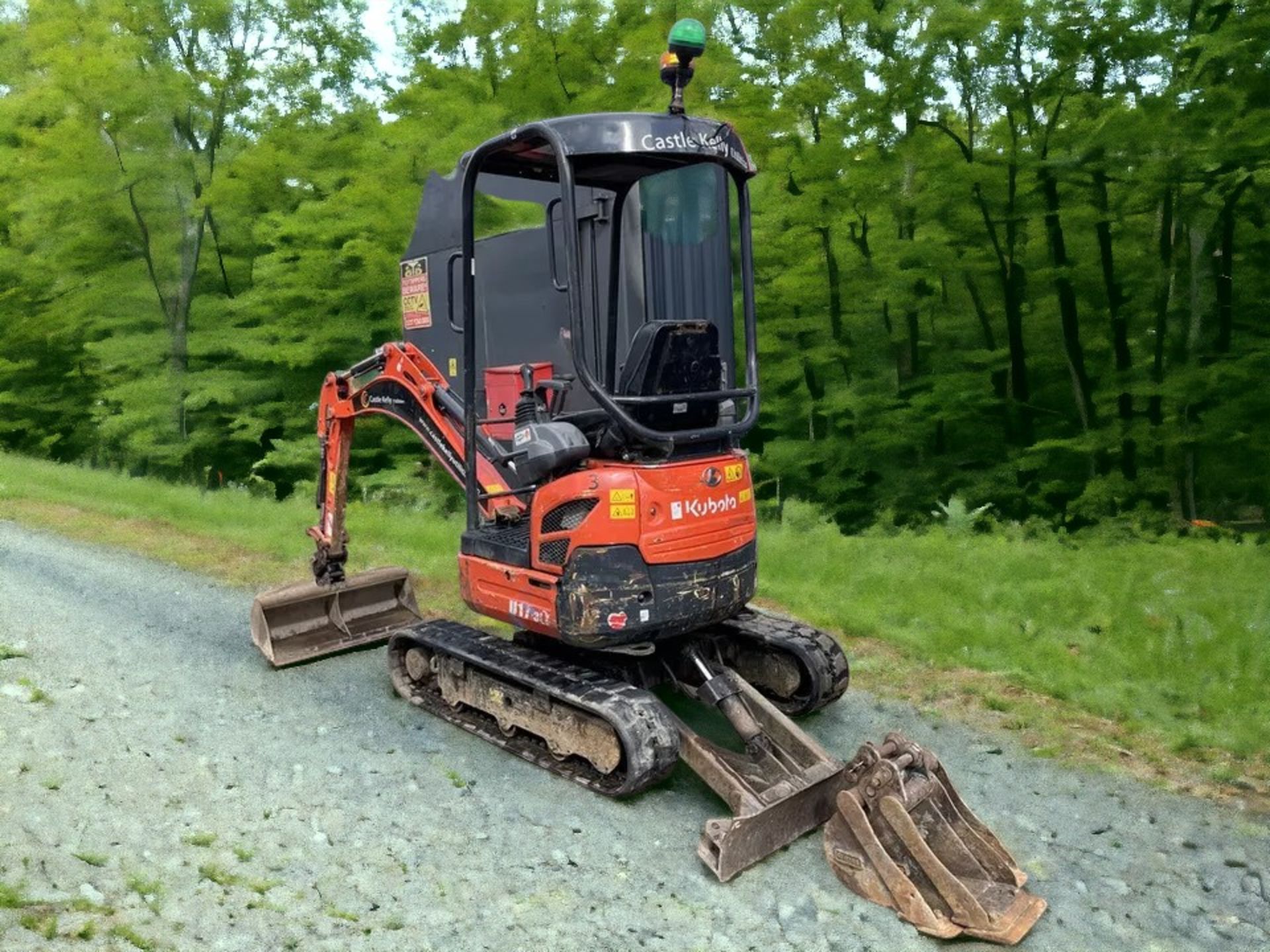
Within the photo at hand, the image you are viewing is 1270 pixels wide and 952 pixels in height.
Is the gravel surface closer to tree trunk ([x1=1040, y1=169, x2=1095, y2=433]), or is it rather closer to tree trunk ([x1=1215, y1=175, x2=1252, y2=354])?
tree trunk ([x1=1215, y1=175, x2=1252, y2=354])

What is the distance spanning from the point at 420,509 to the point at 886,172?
7135mm

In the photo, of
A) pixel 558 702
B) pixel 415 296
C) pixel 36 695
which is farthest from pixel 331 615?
pixel 558 702

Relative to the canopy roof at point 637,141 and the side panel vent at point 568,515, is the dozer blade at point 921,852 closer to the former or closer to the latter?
the side panel vent at point 568,515

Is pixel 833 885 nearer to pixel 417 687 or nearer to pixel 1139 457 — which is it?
pixel 417 687

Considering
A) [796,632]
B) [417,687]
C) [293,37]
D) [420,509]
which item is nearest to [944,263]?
[420,509]

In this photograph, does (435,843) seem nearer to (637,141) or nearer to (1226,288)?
(637,141)

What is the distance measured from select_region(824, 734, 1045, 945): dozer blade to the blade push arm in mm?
2295

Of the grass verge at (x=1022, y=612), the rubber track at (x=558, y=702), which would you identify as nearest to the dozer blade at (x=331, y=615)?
the grass verge at (x=1022, y=612)

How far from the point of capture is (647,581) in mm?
4648

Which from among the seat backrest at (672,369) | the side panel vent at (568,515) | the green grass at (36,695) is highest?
the seat backrest at (672,369)

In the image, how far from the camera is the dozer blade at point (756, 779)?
4004mm

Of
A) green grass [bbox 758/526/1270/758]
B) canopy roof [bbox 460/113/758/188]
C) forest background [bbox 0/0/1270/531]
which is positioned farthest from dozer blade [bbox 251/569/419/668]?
forest background [bbox 0/0/1270/531]

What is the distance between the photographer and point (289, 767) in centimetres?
487

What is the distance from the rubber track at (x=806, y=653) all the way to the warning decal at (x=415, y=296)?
3.03m
